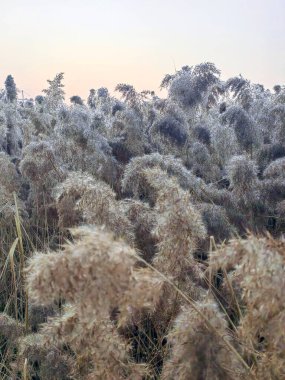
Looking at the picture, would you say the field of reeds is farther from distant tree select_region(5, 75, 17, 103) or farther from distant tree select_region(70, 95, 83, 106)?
distant tree select_region(5, 75, 17, 103)

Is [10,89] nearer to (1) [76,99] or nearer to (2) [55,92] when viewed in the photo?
(1) [76,99]

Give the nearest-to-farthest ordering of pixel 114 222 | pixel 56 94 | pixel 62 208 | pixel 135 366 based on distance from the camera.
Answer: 1. pixel 135 366
2. pixel 114 222
3. pixel 62 208
4. pixel 56 94

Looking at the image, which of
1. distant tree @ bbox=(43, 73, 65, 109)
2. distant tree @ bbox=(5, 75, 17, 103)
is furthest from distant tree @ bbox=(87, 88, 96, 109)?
distant tree @ bbox=(43, 73, 65, 109)

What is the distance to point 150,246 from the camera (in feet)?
7.13

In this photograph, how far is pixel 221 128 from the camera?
335 centimetres

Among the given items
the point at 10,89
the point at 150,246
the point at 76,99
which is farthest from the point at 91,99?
the point at 150,246

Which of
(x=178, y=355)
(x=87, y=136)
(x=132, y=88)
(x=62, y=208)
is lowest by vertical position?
(x=178, y=355)

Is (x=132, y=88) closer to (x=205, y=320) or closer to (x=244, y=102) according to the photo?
(x=244, y=102)

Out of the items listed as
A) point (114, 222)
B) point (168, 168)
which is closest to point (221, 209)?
point (168, 168)

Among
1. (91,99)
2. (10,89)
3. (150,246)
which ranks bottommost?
(150,246)

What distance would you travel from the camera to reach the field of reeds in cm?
108

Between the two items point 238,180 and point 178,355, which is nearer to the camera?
point 178,355

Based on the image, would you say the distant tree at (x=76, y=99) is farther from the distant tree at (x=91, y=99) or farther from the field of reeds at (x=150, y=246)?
the distant tree at (x=91, y=99)

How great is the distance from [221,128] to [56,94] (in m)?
1.84
